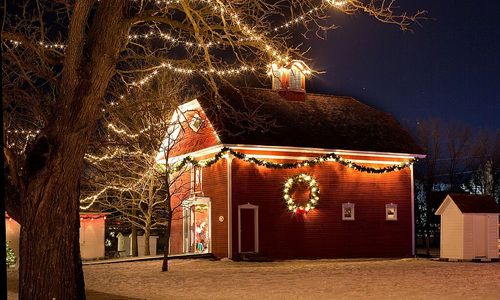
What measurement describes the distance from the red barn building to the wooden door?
41 mm

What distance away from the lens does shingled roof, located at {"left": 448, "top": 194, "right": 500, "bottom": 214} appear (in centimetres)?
2839

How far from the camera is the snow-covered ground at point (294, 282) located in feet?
53.6

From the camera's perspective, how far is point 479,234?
28422mm

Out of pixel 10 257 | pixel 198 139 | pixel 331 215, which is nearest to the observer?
pixel 10 257

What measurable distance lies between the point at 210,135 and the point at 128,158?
536 centimetres

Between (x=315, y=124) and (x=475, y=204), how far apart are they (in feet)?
27.1

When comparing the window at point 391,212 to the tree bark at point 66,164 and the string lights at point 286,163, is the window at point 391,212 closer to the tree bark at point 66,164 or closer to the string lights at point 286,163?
the string lights at point 286,163

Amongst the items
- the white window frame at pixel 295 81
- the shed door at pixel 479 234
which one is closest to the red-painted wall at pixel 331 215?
the white window frame at pixel 295 81

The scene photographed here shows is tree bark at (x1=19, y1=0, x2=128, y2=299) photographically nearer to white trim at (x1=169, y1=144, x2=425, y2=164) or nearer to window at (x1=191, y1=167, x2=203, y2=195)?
white trim at (x1=169, y1=144, x2=425, y2=164)

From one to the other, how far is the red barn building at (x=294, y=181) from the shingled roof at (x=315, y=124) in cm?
6

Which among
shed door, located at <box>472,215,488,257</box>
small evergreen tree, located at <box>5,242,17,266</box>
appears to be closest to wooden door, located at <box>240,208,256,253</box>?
shed door, located at <box>472,215,488,257</box>

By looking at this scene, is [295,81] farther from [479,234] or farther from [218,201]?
[479,234]

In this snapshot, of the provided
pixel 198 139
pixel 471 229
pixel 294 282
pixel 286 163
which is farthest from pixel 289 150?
pixel 294 282

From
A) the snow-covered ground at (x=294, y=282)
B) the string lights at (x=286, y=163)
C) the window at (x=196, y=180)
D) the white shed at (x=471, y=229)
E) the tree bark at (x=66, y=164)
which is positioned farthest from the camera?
the window at (x=196, y=180)
